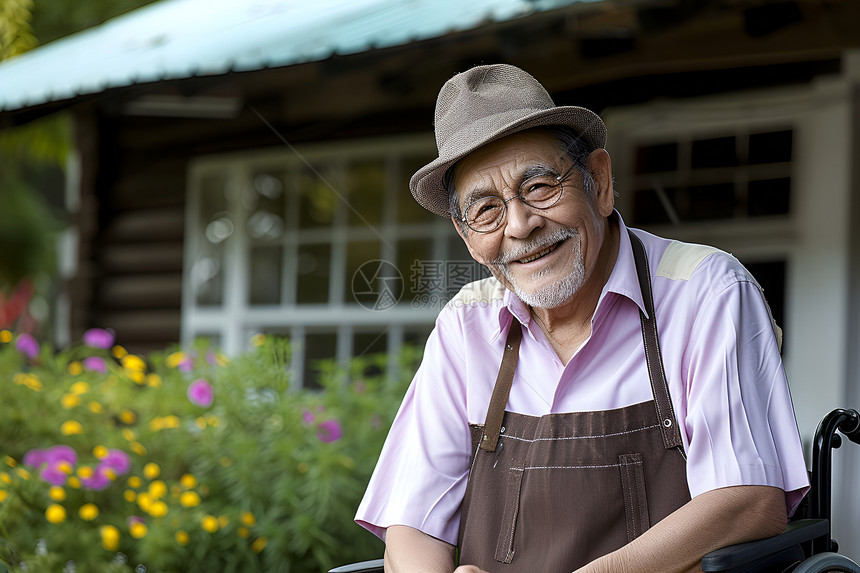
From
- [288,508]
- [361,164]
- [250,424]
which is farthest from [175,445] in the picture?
[361,164]

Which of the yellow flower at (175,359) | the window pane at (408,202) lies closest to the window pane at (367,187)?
the window pane at (408,202)

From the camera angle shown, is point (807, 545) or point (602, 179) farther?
point (602, 179)

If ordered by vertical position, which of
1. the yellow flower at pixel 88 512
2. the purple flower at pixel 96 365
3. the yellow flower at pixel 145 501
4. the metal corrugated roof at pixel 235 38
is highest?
the metal corrugated roof at pixel 235 38

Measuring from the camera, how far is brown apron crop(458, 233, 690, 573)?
169 cm

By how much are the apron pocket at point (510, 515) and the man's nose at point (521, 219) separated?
0.46m

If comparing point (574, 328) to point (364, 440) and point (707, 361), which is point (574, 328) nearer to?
point (707, 361)

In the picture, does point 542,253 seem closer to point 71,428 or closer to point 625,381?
point 625,381

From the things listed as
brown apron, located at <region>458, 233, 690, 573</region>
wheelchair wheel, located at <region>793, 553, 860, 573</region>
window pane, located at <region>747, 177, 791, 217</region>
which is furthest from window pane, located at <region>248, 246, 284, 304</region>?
wheelchair wheel, located at <region>793, 553, 860, 573</region>

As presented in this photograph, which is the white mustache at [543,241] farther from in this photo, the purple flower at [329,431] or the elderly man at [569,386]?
the purple flower at [329,431]

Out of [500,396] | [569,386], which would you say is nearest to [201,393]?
[500,396]

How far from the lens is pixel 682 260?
1.80 meters

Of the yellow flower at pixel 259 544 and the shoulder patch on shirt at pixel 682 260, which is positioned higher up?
the shoulder patch on shirt at pixel 682 260

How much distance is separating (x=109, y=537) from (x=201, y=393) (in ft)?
2.42

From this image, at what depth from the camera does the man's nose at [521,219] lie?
5.84 ft
